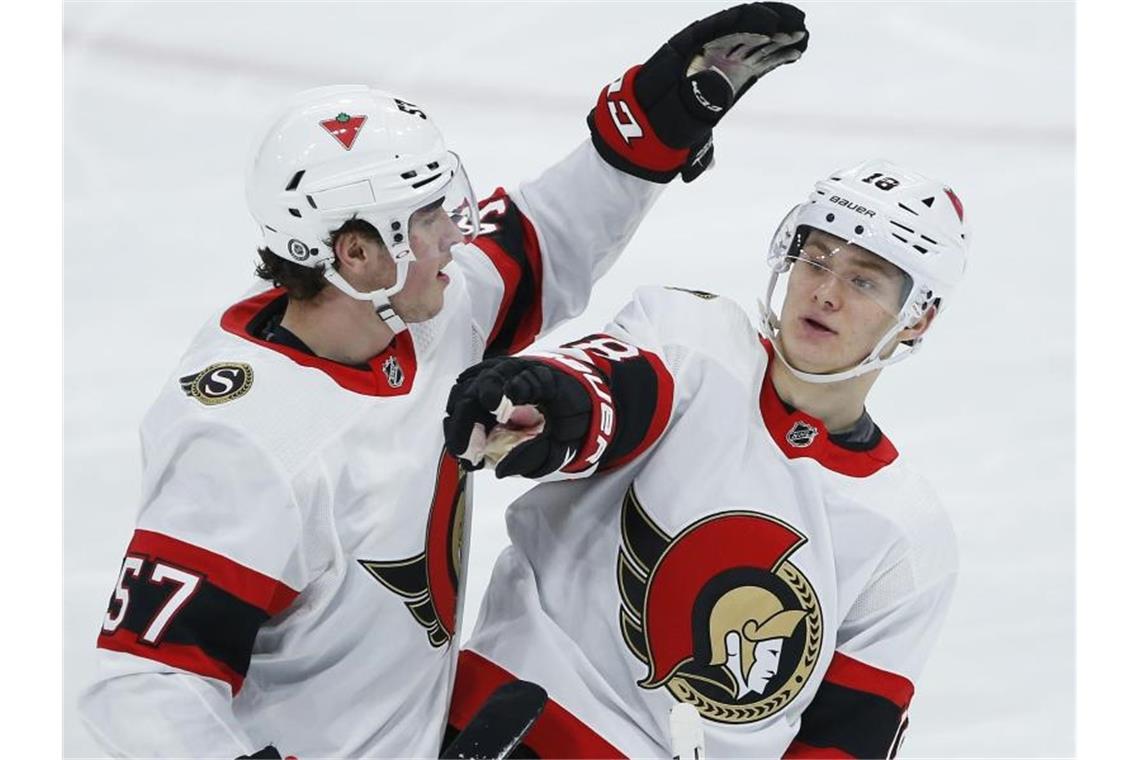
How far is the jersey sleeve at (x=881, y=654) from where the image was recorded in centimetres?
234

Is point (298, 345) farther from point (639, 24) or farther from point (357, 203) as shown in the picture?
point (639, 24)

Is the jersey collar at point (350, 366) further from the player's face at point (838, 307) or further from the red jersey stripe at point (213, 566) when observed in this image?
the player's face at point (838, 307)

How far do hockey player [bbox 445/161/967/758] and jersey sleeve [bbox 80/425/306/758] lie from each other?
17.3 inches

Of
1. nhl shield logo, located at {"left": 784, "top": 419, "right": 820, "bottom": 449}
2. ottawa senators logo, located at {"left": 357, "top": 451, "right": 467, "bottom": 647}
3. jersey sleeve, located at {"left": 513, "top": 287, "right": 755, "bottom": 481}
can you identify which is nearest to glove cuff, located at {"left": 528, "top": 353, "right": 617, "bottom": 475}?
jersey sleeve, located at {"left": 513, "top": 287, "right": 755, "bottom": 481}

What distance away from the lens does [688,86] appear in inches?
96.7

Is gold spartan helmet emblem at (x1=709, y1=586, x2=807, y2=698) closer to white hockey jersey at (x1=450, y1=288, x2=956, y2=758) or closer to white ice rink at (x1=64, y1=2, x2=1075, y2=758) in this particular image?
white hockey jersey at (x1=450, y1=288, x2=956, y2=758)

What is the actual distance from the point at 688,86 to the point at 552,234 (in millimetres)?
318

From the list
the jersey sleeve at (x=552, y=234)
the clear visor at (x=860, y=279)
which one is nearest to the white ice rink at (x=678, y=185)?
the jersey sleeve at (x=552, y=234)

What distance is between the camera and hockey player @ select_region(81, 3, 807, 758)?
2.02 metres

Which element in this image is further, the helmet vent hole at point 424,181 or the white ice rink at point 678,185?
the white ice rink at point 678,185

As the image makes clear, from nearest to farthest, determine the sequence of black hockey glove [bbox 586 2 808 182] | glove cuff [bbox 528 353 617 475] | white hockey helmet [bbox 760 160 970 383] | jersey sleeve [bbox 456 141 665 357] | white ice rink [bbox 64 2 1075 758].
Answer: glove cuff [bbox 528 353 617 475] < white hockey helmet [bbox 760 160 970 383] < black hockey glove [bbox 586 2 808 182] < jersey sleeve [bbox 456 141 665 357] < white ice rink [bbox 64 2 1075 758]

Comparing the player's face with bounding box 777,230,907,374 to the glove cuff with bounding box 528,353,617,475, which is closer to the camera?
the glove cuff with bounding box 528,353,617,475

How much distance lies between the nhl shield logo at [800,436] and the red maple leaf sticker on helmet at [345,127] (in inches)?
27.4

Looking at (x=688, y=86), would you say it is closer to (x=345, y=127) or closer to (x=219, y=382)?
(x=345, y=127)
